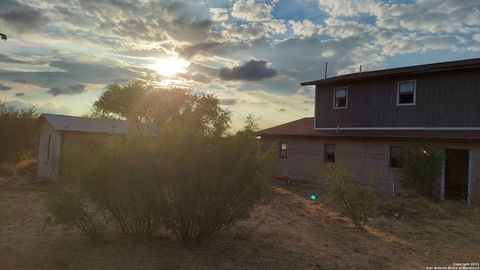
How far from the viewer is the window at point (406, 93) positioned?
631 inches

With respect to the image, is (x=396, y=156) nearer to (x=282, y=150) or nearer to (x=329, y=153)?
(x=329, y=153)

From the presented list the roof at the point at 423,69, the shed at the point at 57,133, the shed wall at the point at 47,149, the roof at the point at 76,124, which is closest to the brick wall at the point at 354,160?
the roof at the point at 423,69

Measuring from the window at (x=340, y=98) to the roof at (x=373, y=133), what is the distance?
4.65 feet

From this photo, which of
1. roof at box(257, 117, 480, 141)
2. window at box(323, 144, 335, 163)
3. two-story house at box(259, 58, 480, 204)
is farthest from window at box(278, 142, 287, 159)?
window at box(323, 144, 335, 163)

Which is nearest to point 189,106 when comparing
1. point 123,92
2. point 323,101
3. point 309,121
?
point 123,92

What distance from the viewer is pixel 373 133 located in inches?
640

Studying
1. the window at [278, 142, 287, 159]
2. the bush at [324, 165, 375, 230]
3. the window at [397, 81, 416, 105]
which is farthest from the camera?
the window at [278, 142, 287, 159]

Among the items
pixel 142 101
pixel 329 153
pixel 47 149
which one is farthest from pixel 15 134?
pixel 329 153

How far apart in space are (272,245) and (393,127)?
469 inches

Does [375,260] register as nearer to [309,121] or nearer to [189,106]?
[309,121]

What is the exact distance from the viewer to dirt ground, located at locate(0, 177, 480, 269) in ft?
18.7

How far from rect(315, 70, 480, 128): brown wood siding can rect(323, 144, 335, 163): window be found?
140 cm

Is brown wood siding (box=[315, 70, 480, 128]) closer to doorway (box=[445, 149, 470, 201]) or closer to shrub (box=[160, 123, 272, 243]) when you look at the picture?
doorway (box=[445, 149, 470, 201])

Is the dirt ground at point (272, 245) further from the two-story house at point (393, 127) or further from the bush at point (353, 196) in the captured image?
the two-story house at point (393, 127)
